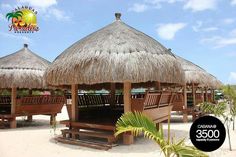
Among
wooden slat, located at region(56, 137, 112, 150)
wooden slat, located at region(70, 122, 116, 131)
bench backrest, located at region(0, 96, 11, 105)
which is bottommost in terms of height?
wooden slat, located at region(56, 137, 112, 150)

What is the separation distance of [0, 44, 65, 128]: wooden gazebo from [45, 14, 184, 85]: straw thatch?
11.2 ft

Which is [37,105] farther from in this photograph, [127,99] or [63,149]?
[127,99]

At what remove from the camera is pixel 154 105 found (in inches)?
Answer: 334

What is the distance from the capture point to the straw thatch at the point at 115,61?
728cm

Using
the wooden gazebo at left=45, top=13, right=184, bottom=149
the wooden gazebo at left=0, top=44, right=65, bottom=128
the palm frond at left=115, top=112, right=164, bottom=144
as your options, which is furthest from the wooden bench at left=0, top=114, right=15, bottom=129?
the palm frond at left=115, top=112, right=164, bottom=144

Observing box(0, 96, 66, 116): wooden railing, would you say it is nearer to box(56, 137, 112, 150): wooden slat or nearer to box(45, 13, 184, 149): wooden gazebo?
box(45, 13, 184, 149): wooden gazebo

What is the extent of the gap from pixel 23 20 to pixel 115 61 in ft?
41.3

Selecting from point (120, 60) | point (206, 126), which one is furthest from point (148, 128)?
point (120, 60)

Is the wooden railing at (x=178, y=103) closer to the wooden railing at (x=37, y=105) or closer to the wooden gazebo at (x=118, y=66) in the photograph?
the wooden gazebo at (x=118, y=66)

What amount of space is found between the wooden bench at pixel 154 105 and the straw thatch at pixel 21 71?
4.91 meters

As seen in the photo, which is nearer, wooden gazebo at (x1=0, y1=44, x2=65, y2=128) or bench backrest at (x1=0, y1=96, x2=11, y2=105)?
wooden gazebo at (x1=0, y1=44, x2=65, y2=128)

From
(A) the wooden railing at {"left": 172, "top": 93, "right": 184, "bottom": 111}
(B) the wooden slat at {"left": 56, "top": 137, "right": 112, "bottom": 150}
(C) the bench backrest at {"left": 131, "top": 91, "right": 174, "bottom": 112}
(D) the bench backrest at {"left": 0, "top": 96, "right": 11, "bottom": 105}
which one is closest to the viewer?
(B) the wooden slat at {"left": 56, "top": 137, "right": 112, "bottom": 150}

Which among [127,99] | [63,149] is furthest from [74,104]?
[127,99]

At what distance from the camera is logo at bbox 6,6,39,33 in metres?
18.0
